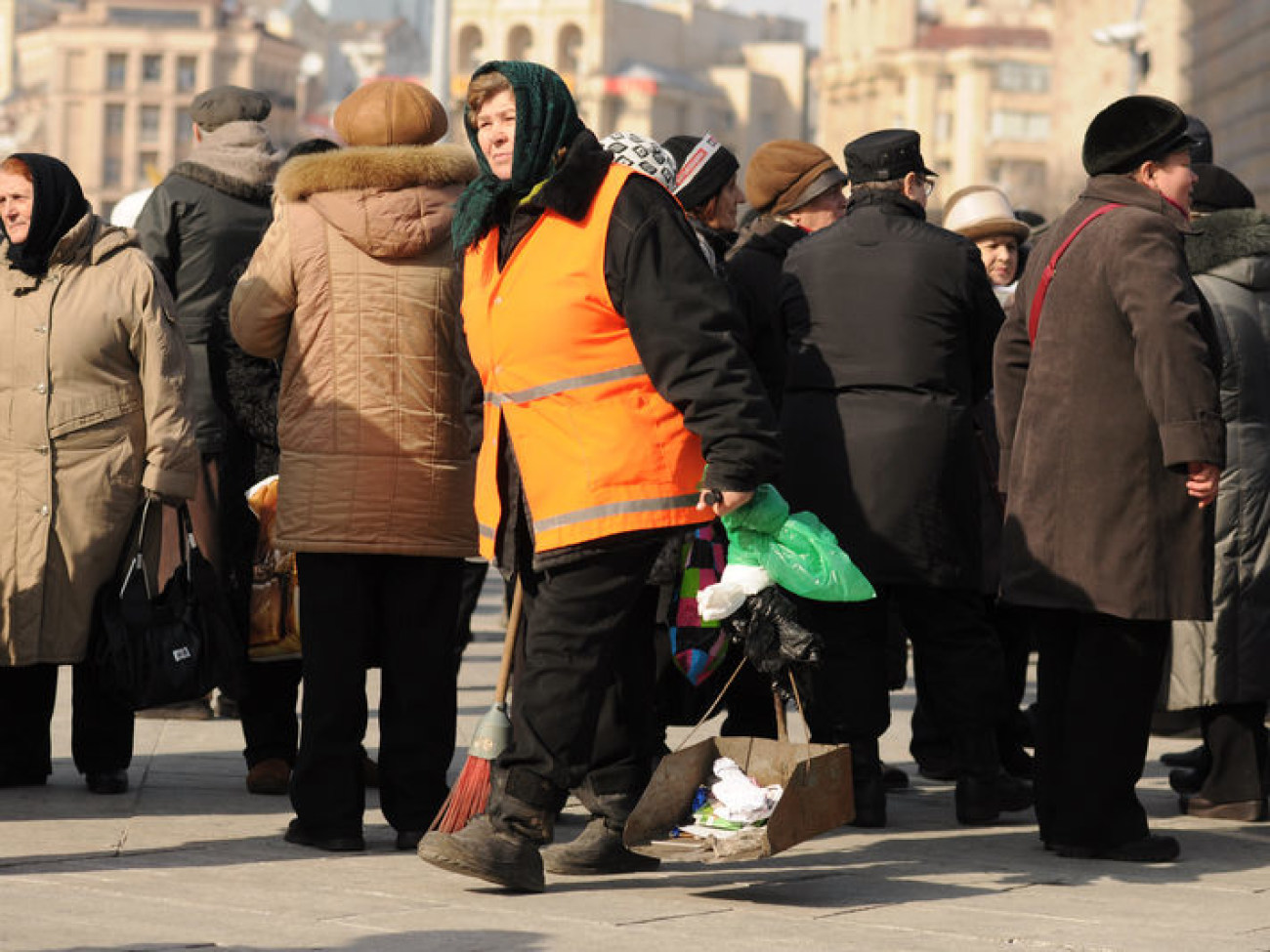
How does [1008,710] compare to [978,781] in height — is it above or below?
above

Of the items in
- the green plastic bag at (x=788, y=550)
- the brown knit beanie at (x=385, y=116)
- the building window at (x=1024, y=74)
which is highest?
the building window at (x=1024, y=74)

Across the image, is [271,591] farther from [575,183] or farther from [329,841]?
[575,183]

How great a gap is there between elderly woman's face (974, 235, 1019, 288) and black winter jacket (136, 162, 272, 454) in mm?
2415

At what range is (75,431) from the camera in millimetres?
7527

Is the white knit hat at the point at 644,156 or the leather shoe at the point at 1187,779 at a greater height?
the white knit hat at the point at 644,156

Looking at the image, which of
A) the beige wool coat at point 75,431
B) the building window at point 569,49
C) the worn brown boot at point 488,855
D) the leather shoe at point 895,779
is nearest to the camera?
the worn brown boot at point 488,855

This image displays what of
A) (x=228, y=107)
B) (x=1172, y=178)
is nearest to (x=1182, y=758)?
(x=1172, y=178)

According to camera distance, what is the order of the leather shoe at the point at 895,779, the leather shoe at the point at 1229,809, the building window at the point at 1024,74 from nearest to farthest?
the leather shoe at the point at 1229,809 → the leather shoe at the point at 895,779 → the building window at the point at 1024,74

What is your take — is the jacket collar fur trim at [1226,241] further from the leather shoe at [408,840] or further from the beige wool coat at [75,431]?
the beige wool coat at [75,431]

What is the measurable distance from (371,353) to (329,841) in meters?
1.19

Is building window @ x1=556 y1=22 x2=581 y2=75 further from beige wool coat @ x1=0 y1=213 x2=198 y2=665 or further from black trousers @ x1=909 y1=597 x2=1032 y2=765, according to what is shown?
beige wool coat @ x1=0 y1=213 x2=198 y2=665

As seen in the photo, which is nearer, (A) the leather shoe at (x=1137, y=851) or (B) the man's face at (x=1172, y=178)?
(A) the leather shoe at (x=1137, y=851)

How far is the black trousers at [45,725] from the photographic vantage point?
7746 millimetres

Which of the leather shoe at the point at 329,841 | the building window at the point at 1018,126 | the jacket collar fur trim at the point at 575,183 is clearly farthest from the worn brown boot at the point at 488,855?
the building window at the point at 1018,126
